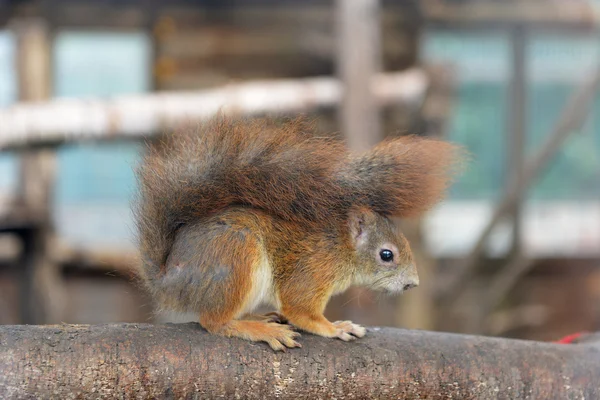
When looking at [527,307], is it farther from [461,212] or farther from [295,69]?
[295,69]

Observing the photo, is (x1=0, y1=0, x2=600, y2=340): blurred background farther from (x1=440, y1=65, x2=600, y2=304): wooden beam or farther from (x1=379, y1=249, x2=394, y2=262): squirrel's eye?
(x1=379, y1=249, x2=394, y2=262): squirrel's eye

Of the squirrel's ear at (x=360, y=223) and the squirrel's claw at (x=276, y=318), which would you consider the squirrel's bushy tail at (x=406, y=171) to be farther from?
the squirrel's claw at (x=276, y=318)

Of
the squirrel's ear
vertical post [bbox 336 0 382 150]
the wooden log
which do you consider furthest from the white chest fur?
vertical post [bbox 336 0 382 150]

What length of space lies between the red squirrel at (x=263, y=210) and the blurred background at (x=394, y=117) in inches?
105

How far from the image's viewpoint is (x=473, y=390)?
1.74m

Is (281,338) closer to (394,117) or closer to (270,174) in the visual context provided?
(270,174)

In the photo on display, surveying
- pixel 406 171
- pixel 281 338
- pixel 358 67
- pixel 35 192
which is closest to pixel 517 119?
pixel 358 67

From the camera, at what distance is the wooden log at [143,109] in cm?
370

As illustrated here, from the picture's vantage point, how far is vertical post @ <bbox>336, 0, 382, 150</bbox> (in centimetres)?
394

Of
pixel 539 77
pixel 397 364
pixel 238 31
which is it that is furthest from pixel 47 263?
pixel 539 77

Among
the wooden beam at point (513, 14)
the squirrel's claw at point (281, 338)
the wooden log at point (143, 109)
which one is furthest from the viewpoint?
the wooden beam at point (513, 14)

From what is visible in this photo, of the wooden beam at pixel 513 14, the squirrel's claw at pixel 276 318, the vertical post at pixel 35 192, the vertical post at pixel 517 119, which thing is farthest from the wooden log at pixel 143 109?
the squirrel's claw at pixel 276 318

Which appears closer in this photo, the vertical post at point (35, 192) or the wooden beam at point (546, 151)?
the wooden beam at point (546, 151)

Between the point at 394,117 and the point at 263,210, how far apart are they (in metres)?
4.04
